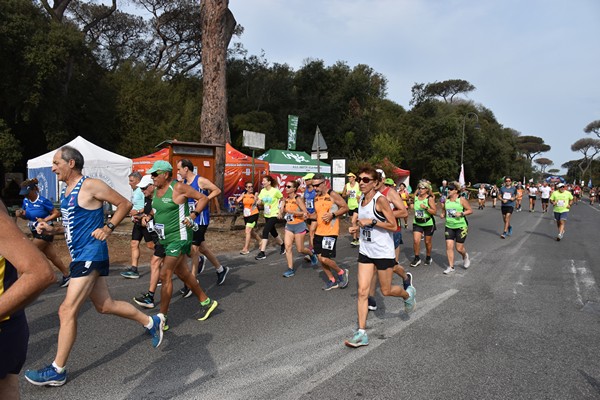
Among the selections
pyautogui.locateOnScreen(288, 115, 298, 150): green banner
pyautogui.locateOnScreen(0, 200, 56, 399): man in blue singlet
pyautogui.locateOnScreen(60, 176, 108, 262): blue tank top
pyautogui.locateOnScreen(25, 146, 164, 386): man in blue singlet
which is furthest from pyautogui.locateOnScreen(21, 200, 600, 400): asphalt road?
pyautogui.locateOnScreen(288, 115, 298, 150): green banner

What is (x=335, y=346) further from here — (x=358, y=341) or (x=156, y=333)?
(x=156, y=333)

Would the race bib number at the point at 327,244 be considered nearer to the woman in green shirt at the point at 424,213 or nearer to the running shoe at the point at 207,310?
the running shoe at the point at 207,310

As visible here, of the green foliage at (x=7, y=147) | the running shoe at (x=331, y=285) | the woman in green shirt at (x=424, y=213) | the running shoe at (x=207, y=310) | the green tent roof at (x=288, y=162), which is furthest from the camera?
the green foliage at (x=7, y=147)

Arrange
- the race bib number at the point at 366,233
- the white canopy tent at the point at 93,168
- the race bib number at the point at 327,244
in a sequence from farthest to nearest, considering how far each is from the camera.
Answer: the white canopy tent at the point at 93,168 → the race bib number at the point at 327,244 → the race bib number at the point at 366,233

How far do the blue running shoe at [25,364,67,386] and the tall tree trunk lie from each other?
36.6ft

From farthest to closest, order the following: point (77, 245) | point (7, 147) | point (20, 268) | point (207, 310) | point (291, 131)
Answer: point (7, 147), point (291, 131), point (207, 310), point (77, 245), point (20, 268)

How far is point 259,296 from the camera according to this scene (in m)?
6.27

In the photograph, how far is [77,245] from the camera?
3.60 m

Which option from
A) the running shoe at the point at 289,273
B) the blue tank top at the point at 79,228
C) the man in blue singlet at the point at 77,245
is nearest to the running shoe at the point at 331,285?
the running shoe at the point at 289,273

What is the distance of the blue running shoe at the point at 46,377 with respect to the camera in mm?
3367

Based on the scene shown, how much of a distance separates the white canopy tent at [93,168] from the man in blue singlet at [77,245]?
1479 cm

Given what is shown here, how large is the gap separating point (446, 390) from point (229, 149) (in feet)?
58.6

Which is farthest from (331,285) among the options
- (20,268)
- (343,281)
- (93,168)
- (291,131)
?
(291,131)

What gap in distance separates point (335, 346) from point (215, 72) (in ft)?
39.8
